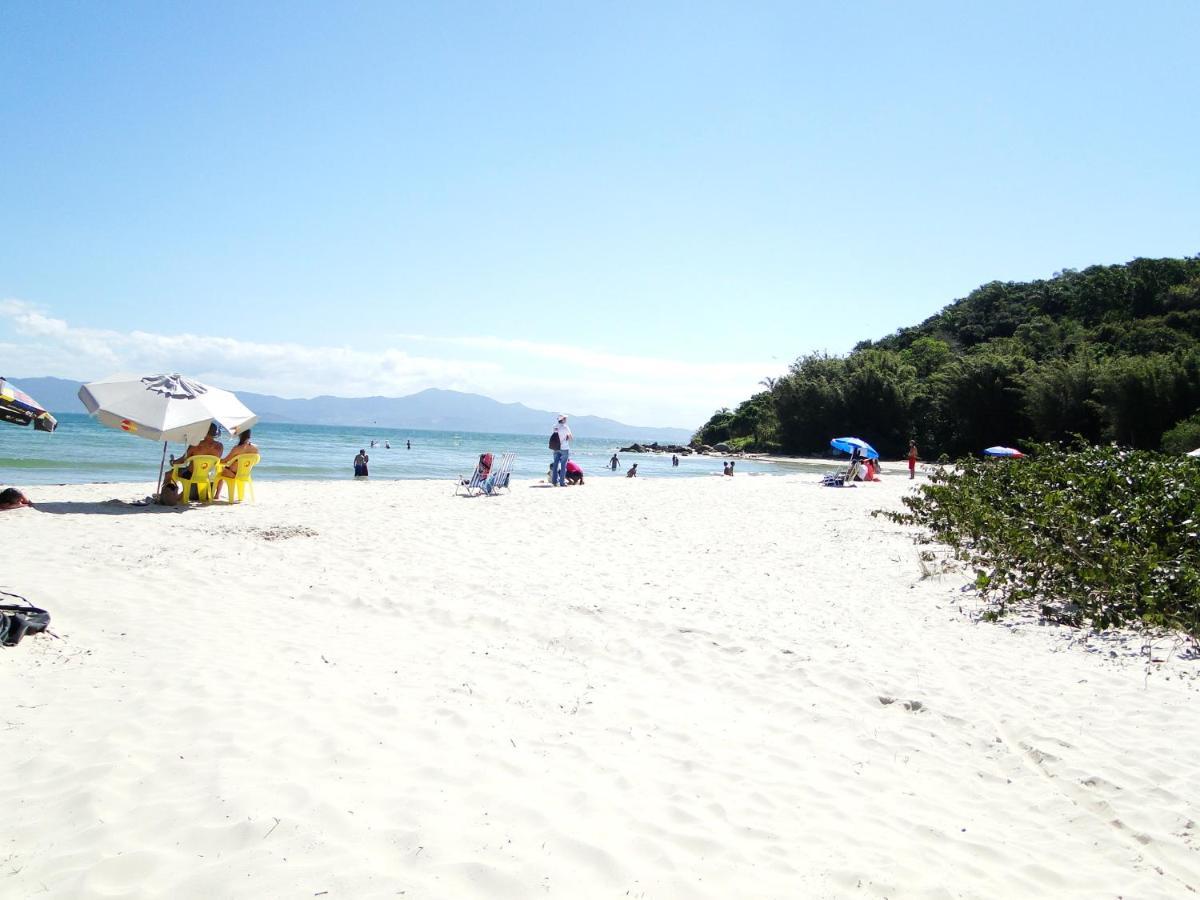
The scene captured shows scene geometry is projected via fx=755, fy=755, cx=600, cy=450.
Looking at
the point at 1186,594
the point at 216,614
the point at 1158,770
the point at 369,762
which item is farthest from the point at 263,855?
the point at 1186,594

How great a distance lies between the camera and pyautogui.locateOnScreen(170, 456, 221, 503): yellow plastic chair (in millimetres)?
12236

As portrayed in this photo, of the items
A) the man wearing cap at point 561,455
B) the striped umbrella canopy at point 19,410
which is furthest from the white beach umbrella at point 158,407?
the man wearing cap at point 561,455

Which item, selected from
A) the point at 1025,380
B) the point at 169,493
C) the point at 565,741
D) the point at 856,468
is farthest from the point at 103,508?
the point at 1025,380

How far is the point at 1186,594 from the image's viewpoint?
5984mm

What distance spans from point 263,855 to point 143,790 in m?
0.80

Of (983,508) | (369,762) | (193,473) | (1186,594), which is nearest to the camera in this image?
(369,762)

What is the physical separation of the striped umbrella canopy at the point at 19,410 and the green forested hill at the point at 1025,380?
2980 centimetres

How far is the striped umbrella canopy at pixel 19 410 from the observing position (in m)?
9.94

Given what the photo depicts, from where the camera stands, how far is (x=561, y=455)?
17891 millimetres

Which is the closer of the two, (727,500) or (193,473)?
(193,473)

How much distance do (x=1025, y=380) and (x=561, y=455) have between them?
3221 centimetres

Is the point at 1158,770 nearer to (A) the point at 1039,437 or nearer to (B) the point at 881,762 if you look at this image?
(B) the point at 881,762

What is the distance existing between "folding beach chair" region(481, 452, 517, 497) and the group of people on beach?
15.1ft

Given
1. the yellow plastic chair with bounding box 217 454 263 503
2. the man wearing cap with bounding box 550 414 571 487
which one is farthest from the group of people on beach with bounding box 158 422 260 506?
the man wearing cap with bounding box 550 414 571 487
